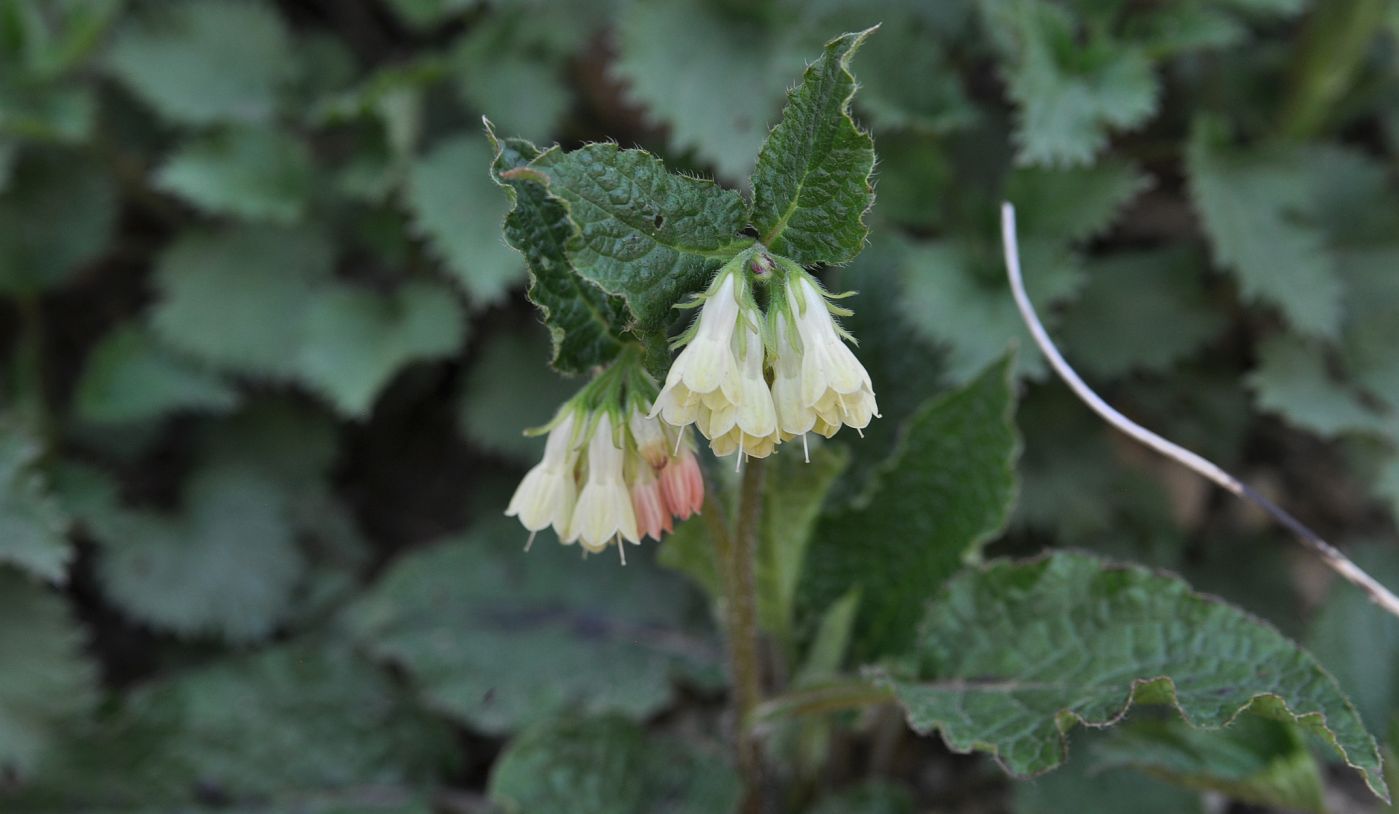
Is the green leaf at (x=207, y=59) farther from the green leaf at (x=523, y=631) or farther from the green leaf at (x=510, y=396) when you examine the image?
the green leaf at (x=523, y=631)

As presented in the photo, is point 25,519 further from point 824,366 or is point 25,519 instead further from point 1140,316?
point 1140,316

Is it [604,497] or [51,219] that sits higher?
[51,219]

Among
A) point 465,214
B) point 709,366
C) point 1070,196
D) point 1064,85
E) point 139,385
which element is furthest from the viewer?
point 139,385

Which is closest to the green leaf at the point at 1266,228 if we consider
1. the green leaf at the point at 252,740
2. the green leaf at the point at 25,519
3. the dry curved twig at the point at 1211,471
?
the dry curved twig at the point at 1211,471

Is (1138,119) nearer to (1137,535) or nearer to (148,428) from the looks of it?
(1137,535)

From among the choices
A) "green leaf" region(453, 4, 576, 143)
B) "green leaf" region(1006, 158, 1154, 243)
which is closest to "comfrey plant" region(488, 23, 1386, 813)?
"green leaf" region(1006, 158, 1154, 243)

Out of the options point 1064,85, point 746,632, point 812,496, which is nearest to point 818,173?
point 812,496

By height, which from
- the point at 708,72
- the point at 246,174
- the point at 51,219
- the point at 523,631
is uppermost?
the point at 51,219

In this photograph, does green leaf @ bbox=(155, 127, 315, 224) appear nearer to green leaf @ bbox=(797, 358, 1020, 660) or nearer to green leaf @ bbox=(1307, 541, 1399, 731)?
green leaf @ bbox=(797, 358, 1020, 660)
